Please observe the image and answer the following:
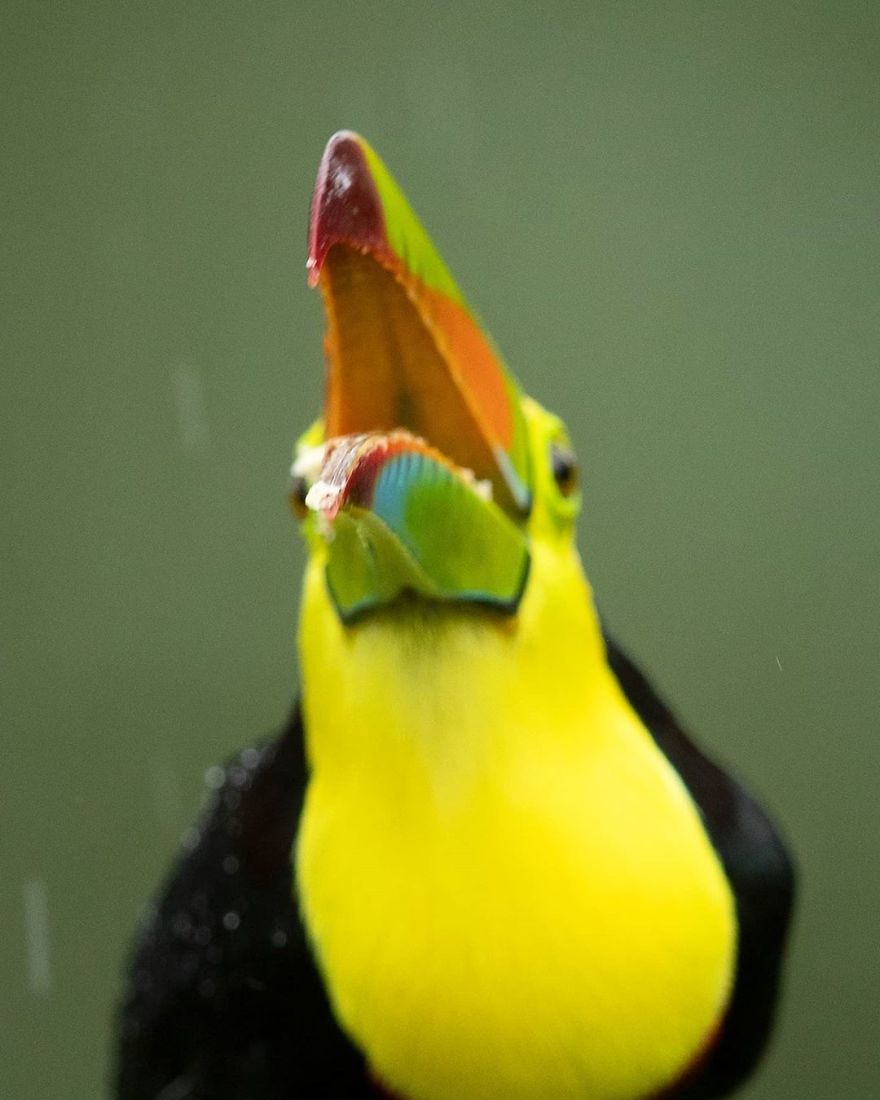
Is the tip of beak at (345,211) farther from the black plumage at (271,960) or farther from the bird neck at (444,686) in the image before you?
the black plumage at (271,960)

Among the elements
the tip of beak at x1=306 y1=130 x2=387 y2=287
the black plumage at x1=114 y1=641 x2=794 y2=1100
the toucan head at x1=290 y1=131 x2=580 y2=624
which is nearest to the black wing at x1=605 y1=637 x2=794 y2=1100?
the black plumage at x1=114 y1=641 x2=794 y2=1100

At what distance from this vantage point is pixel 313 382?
1070 millimetres

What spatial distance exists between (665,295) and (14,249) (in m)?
0.58

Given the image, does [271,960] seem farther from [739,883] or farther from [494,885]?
[739,883]

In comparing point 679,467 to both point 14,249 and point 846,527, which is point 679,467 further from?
point 14,249

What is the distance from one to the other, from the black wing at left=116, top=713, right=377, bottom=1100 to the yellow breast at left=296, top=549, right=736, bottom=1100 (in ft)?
0.09

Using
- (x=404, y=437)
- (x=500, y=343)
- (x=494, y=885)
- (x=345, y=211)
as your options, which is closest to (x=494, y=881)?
(x=494, y=885)

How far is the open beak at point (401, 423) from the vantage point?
1.78 ft

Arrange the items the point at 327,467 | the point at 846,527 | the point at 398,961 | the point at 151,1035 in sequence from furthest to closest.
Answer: the point at 846,527 → the point at 151,1035 → the point at 398,961 → the point at 327,467

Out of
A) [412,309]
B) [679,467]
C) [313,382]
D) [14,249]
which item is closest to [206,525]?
[313,382]

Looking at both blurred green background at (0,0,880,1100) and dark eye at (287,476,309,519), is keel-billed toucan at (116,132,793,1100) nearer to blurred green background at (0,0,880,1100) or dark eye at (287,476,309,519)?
dark eye at (287,476,309,519)

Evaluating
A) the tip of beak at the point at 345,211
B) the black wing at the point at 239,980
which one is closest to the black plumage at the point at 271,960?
the black wing at the point at 239,980

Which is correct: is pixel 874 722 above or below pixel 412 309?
below

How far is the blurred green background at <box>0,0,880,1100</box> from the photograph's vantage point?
105 cm
